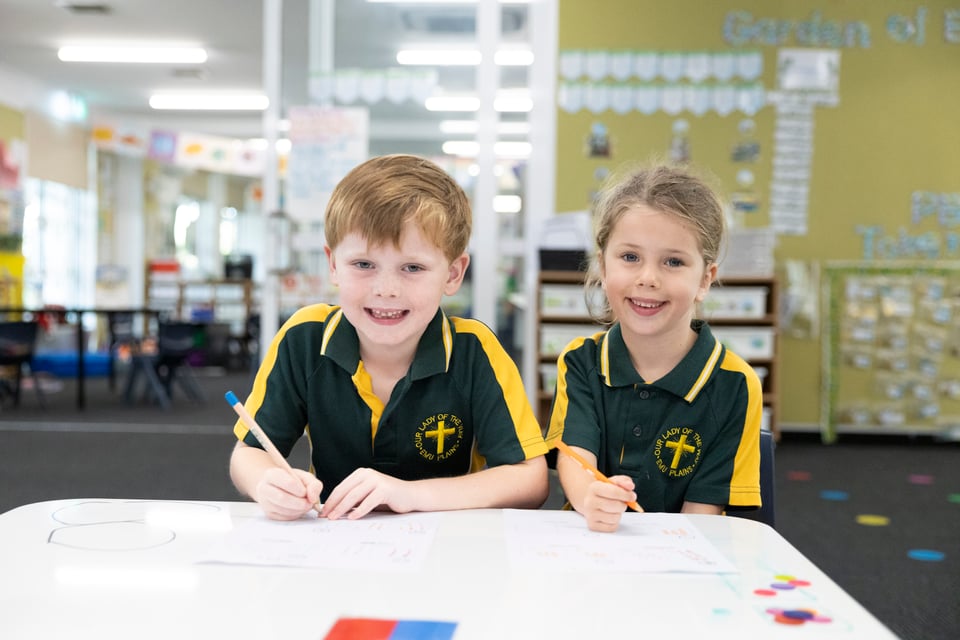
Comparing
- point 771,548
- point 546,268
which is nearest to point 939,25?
point 546,268

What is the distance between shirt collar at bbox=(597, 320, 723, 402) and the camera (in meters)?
1.21

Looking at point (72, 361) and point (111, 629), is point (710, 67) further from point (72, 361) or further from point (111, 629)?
point (72, 361)

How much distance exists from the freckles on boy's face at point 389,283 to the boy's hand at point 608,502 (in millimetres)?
357

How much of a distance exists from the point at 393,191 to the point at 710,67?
3742 mm

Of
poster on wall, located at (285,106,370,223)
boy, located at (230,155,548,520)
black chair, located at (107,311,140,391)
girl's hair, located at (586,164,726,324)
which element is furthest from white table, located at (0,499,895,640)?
black chair, located at (107,311,140,391)

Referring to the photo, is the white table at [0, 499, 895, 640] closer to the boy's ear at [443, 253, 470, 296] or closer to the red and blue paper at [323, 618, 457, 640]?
the red and blue paper at [323, 618, 457, 640]

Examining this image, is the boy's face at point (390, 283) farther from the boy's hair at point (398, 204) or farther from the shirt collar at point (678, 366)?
the shirt collar at point (678, 366)

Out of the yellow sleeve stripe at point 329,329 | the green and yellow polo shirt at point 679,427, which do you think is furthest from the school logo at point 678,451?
the yellow sleeve stripe at point 329,329

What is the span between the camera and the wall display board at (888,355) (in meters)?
4.53

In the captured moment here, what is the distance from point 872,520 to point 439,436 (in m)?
2.24

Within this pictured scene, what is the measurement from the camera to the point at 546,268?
4.15m

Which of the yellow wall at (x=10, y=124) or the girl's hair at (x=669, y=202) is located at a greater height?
the yellow wall at (x=10, y=124)

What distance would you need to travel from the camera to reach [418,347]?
1.21 m

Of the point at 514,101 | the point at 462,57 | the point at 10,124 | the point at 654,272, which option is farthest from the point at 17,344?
the point at 654,272
